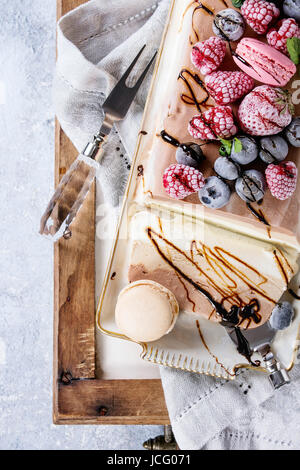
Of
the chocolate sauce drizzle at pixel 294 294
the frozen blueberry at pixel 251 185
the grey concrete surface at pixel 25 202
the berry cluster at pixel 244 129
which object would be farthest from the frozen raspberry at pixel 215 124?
the grey concrete surface at pixel 25 202

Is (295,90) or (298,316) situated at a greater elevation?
(295,90)

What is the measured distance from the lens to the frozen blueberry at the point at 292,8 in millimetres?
1120

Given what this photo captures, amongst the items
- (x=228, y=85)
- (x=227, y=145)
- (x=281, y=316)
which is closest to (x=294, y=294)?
(x=281, y=316)

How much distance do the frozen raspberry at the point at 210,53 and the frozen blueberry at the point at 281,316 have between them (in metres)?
0.62

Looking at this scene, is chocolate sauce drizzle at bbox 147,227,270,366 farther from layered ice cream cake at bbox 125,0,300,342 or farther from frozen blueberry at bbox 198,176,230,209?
frozen blueberry at bbox 198,176,230,209

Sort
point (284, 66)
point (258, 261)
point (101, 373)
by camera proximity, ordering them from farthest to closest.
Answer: point (101, 373) < point (258, 261) < point (284, 66)

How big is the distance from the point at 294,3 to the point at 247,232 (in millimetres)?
549

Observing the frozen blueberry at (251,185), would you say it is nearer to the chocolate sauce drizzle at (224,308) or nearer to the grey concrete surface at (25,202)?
the chocolate sauce drizzle at (224,308)

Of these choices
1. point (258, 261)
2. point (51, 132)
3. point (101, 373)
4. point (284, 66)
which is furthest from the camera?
point (51, 132)

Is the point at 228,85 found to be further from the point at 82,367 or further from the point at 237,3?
the point at 82,367

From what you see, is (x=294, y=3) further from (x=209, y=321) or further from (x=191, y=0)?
(x=209, y=321)

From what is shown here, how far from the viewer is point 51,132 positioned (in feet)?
5.57

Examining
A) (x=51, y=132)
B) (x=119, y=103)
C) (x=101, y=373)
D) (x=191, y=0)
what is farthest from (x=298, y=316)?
(x=51, y=132)
